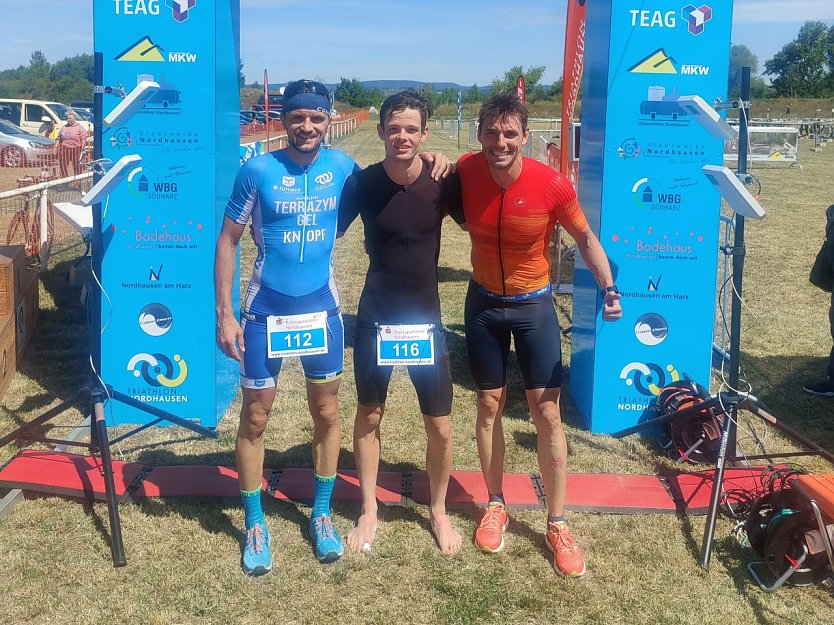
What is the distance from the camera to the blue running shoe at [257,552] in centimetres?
345

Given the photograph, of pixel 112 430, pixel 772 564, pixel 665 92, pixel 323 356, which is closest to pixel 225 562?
pixel 323 356

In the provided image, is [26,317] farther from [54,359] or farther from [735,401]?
[735,401]

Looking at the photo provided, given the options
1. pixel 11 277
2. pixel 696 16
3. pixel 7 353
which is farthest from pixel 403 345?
pixel 11 277

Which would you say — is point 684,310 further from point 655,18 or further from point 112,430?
point 112,430

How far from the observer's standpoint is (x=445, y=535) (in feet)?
12.2

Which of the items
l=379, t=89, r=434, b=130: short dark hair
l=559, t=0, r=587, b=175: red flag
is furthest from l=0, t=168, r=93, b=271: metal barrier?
l=379, t=89, r=434, b=130: short dark hair

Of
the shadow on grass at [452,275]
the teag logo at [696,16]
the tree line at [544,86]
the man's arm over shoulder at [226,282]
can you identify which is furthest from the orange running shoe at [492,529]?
the tree line at [544,86]

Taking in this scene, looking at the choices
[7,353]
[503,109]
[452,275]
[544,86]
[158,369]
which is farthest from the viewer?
[544,86]

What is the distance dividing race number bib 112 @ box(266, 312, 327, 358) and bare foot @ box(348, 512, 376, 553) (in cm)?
94

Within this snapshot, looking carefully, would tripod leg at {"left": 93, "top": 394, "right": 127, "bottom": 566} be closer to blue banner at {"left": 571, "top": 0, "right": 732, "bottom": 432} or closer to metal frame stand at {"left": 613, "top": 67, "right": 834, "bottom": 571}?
metal frame stand at {"left": 613, "top": 67, "right": 834, "bottom": 571}

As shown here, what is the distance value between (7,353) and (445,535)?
3.88 m

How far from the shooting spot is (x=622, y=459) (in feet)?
15.6

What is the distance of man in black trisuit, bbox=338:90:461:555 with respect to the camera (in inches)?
131

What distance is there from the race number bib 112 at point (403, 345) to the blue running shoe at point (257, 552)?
0.99 meters
